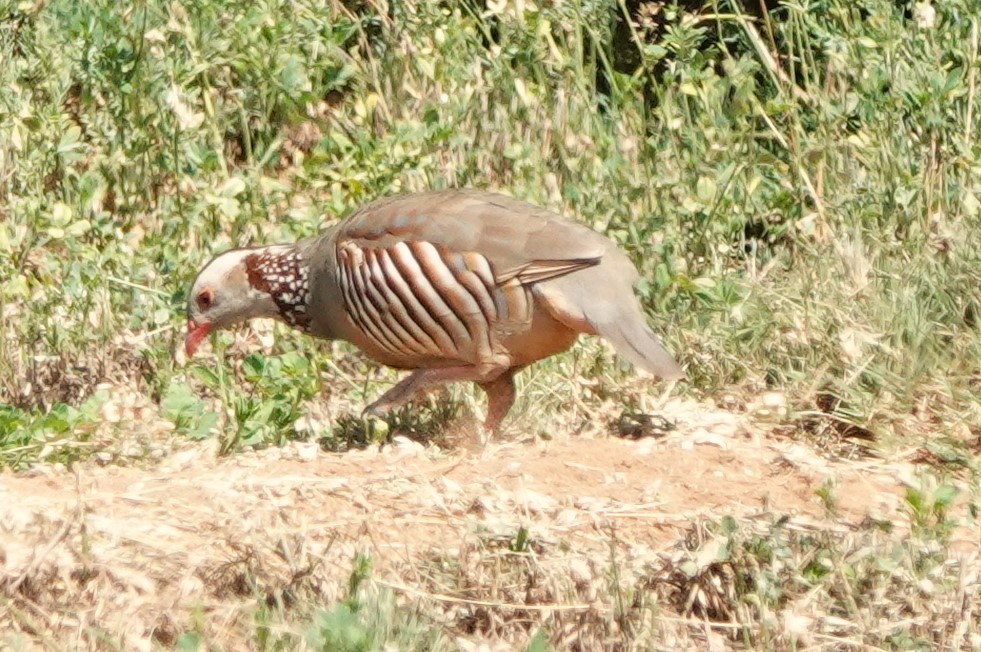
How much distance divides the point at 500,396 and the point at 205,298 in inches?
44.2

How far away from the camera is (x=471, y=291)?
584cm

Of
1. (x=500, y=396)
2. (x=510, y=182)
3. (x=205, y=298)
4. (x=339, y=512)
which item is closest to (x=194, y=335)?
(x=205, y=298)

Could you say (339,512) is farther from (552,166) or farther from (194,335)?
(552,166)

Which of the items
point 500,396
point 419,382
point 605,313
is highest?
point 605,313

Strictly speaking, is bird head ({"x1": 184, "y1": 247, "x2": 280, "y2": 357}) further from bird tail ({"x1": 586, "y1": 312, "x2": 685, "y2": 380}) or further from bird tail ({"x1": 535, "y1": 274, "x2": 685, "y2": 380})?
bird tail ({"x1": 586, "y1": 312, "x2": 685, "y2": 380})

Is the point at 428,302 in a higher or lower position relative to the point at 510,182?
higher

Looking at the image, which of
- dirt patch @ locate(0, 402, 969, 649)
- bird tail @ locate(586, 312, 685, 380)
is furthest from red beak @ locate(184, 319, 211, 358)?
bird tail @ locate(586, 312, 685, 380)

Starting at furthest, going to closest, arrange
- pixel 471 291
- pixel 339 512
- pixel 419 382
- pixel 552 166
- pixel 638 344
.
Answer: pixel 552 166 < pixel 419 382 < pixel 471 291 < pixel 638 344 < pixel 339 512

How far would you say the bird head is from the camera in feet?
21.4

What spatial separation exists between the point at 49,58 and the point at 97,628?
13.1 ft

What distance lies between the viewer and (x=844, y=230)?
6.54 meters

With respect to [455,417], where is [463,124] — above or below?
above

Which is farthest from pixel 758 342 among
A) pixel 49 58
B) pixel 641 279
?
pixel 49 58

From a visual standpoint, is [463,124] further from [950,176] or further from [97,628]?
[97,628]
